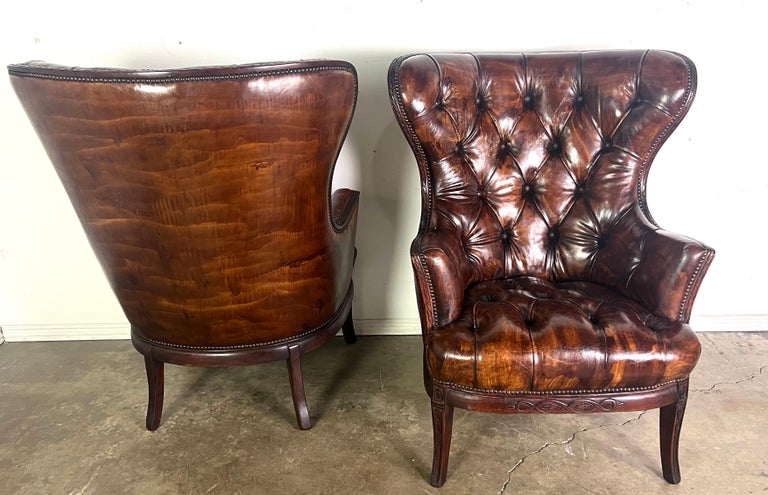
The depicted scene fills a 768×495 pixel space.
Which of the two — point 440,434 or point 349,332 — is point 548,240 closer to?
point 440,434

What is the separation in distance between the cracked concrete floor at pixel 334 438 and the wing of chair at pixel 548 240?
6.3 inches

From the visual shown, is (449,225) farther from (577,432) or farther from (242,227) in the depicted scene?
(577,432)

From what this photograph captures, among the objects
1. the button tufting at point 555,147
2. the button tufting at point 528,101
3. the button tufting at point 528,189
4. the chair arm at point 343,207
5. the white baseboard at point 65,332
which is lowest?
the white baseboard at point 65,332

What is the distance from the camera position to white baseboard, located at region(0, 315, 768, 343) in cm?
203

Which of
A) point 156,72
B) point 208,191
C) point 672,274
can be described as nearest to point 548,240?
point 672,274

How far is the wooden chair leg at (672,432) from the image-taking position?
1207 mm

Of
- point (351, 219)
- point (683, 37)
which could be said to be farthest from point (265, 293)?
point (683, 37)

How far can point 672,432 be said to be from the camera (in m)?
1.25

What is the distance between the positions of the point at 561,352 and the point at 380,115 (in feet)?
3.40

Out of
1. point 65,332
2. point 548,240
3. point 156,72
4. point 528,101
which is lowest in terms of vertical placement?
point 65,332

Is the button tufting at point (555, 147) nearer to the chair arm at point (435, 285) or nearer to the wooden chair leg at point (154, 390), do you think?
the chair arm at point (435, 285)

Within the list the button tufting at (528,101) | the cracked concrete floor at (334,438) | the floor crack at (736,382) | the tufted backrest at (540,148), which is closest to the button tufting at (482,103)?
the tufted backrest at (540,148)

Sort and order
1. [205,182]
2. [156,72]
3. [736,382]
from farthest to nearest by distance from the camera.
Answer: [736,382] → [205,182] → [156,72]

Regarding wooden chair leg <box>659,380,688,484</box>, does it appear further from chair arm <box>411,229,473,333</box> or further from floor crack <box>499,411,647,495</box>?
chair arm <box>411,229,473,333</box>
